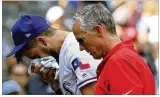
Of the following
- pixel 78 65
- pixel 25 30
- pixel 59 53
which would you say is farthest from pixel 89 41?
pixel 25 30

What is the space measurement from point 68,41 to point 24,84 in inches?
153

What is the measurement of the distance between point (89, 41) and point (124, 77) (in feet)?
1.23

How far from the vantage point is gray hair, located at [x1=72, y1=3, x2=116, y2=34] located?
3463mm

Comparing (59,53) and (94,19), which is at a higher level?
(94,19)

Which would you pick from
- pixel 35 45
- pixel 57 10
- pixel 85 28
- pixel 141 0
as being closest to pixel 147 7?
pixel 141 0

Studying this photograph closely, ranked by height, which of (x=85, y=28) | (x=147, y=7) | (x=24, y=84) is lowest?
(x=24, y=84)

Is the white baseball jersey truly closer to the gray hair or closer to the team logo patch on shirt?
the team logo patch on shirt

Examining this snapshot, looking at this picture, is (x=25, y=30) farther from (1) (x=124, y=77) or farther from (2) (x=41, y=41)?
(1) (x=124, y=77)

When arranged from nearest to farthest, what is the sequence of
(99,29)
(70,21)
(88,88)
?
(99,29)
(88,88)
(70,21)

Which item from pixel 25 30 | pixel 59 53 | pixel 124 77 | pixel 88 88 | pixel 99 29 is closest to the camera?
pixel 124 77

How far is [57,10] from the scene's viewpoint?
902 cm

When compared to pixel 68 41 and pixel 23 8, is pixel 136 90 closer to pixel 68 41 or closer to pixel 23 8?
pixel 68 41

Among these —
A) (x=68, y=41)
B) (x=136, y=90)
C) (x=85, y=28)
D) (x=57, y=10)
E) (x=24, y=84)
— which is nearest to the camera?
(x=136, y=90)

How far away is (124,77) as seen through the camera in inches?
126
